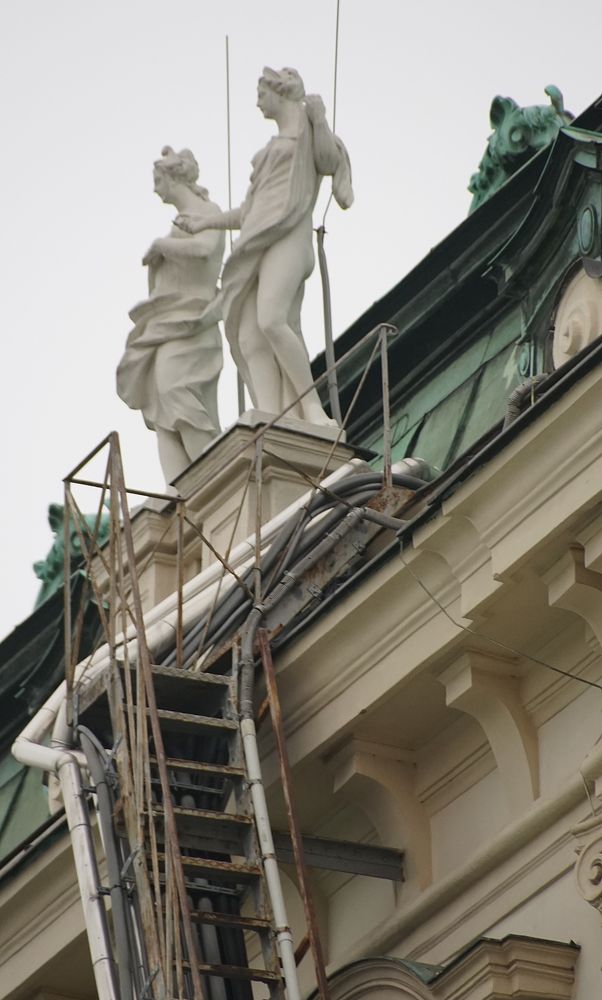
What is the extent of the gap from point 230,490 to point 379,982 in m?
3.93

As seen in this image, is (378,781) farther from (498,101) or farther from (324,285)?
(498,101)

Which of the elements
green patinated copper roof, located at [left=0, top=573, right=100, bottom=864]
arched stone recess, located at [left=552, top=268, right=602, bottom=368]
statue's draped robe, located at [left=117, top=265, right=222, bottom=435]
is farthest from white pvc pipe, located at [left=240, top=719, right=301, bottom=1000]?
green patinated copper roof, located at [left=0, top=573, right=100, bottom=864]

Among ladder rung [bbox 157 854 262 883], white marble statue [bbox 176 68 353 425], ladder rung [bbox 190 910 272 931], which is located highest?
white marble statue [bbox 176 68 353 425]

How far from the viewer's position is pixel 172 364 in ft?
56.7

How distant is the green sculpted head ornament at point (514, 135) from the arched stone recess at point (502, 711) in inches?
252

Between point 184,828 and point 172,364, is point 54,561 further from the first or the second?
point 184,828

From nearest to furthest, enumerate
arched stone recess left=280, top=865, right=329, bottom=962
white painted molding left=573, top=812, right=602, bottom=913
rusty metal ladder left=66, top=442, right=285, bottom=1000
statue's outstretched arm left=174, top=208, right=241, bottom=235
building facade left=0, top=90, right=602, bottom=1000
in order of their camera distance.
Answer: white painted molding left=573, top=812, right=602, bottom=913 → building facade left=0, top=90, right=602, bottom=1000 → rusty metal ladder left=66, top=442, right=285, bottom=1000 → arched stone recess left=280, top=865, right=329, bottom=962 → statue's outstretched arm left=174, top=208, right=241, bottom=235

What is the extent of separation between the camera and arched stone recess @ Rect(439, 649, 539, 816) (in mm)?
12578

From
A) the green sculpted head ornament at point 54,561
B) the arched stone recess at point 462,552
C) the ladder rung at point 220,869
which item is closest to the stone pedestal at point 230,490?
the arched stone recess at point 462,552

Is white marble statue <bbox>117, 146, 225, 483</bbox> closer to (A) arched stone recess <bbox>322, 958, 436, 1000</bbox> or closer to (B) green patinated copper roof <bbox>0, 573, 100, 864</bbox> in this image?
(B) green patinated copper roof <bbox>0, 573, 100, 864</bbox>

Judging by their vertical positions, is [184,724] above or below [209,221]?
below

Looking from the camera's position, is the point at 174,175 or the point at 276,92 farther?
the point at 174,175

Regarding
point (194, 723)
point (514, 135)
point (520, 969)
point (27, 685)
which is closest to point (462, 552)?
point (194, 723)

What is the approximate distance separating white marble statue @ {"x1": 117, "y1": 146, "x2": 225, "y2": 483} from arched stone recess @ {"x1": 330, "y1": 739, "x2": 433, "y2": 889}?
165 inches
